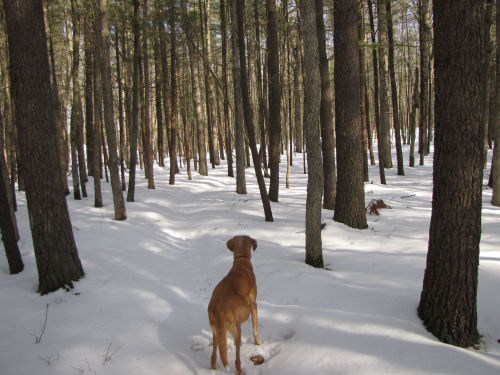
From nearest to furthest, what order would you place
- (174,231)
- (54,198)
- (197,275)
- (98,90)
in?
1. (54,198)
2. (197,275)
3. (174,231)
4. (98,90)

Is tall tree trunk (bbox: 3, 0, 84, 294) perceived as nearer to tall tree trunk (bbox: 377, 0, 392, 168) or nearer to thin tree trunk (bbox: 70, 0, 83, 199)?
thin tree trunk (bbox: 70, 0, 83, 199)

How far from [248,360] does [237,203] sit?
8488 mm

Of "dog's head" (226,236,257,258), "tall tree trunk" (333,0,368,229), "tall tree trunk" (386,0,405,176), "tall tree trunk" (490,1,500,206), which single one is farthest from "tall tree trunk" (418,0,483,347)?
"tall tree trunk" (386,0,405,176)

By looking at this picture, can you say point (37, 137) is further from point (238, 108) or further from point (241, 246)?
point (238, 108)

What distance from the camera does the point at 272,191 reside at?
468 inches

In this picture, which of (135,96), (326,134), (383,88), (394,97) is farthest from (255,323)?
(383,88)

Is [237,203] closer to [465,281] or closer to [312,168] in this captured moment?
[312,168]

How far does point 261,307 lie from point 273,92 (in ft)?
27.9

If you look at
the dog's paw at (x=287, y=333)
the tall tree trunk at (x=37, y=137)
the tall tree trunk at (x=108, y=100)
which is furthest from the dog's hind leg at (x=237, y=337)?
the tall tree trunk at (x=108, y=100)

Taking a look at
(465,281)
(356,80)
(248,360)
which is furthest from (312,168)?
(356,80)

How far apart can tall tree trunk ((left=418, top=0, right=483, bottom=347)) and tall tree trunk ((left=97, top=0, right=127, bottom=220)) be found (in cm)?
867

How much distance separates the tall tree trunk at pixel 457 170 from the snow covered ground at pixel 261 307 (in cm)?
35

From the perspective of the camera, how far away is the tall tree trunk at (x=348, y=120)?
→ 7681 mm

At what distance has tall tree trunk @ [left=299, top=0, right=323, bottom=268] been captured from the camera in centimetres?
524
